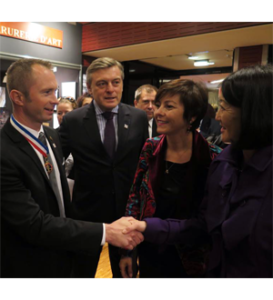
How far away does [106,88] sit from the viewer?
2.31 metres

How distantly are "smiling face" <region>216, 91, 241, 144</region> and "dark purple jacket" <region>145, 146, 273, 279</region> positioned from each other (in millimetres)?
96

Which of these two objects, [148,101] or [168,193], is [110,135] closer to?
[168,193]

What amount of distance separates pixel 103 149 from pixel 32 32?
11.9 feet

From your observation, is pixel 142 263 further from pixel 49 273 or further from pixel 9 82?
pixel 9 82

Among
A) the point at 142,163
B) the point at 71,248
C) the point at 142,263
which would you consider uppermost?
the point at 142,163

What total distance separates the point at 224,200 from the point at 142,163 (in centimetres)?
63

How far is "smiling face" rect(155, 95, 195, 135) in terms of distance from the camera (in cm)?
169

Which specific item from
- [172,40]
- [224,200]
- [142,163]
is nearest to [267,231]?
[224,200]

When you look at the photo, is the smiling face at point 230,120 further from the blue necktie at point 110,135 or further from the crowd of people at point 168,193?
the blue necktie at point 110,135

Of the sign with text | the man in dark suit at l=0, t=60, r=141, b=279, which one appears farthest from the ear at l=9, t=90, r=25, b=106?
the sign with text

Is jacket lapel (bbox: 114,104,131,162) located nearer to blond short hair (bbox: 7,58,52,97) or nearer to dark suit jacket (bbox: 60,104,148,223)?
dark suit jacket (bbox: 60,104,148,223)

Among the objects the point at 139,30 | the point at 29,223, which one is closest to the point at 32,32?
the point at 139,30

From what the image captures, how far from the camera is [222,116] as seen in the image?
48.7 inches

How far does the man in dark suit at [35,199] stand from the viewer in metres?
1.39
